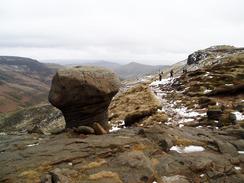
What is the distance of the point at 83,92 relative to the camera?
2492 centimetres

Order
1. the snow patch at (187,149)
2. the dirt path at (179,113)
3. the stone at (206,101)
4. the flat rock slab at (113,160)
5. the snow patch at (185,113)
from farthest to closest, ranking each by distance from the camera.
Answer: the stone at (206,101), the snow patch at (185,113), the dirt path at (179,113), the snow patch at (187,149), the flat rock slab at (113,160)

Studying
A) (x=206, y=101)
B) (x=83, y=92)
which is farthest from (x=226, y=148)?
(x=206, y=101)

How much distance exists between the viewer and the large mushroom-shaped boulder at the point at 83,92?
24702 millimetres

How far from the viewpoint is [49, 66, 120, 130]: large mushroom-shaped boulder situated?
2470 cm

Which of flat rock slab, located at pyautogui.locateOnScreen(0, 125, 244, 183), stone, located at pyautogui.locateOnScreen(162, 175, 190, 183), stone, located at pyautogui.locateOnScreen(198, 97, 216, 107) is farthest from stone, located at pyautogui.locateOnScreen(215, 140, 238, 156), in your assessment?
stone, located at pyautogui.locateOnScreen(198, 97, 216, 107)

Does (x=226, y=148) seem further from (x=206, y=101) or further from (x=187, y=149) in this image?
(x=206, y=101)

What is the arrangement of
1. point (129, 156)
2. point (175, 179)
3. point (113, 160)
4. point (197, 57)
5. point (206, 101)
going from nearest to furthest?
point (175, 179), point (113, 160), point (129, 156), point (206, 101), point (197, 57)

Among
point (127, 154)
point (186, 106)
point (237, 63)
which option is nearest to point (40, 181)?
point (127, 154)

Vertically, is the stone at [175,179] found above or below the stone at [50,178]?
below

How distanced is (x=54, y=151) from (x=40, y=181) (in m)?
3.14

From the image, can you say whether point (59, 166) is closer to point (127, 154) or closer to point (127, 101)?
point (127, 154)

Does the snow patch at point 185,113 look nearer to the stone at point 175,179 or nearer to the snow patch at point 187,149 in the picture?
the snow patch at point 187,149

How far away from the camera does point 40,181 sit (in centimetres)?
1570

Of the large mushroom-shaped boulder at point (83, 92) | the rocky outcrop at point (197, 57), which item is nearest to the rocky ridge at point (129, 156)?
the large mushroom-shaped boulder at point (83, 92)
